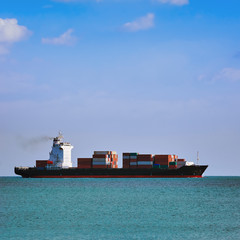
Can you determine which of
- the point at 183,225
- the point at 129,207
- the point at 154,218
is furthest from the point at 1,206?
the point at 183,225

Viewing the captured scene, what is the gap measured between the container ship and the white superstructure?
0.83 feet

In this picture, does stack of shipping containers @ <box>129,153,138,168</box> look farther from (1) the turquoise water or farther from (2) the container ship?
(1) the turquoise water

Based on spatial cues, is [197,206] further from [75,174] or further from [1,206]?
[75,174]

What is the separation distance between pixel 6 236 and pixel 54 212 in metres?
11.9

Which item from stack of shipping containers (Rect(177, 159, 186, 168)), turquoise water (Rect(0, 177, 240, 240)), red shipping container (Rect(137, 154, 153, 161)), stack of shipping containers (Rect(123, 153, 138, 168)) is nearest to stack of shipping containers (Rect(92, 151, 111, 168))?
stack of shipping containers (Rect(123, 153, 138, 168))

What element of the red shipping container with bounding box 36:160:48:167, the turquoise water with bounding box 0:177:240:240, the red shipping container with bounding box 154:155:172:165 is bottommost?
the turquoise water with bounding box 0:177:240:240

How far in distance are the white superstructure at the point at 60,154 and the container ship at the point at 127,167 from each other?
0.25m

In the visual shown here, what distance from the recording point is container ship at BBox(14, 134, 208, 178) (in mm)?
112438

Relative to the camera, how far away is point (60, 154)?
122 m

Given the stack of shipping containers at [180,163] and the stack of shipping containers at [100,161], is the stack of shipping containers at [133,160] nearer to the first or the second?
the stack of shipping containers at [100,161]

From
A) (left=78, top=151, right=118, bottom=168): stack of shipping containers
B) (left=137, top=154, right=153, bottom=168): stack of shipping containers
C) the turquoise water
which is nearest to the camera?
the turquoise water

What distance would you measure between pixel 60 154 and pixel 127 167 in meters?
18.7

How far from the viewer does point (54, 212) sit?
132 feet

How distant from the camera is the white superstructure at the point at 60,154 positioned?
12156 cm
